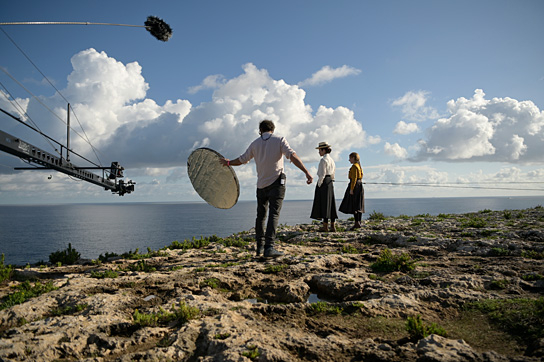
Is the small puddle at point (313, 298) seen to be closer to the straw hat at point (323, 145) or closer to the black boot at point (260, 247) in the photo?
the black boot at point (260, 247)

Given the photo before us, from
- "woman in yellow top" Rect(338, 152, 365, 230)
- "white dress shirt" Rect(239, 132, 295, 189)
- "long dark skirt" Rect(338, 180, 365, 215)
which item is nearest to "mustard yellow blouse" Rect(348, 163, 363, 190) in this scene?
"woman in yellow top" Rect(338, 152, 365, 230)

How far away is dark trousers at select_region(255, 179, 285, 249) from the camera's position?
8.05 m

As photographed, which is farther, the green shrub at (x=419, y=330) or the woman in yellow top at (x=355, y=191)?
the woman in yellow top at (x=355, y=191)

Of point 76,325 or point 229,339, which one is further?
point 76,325

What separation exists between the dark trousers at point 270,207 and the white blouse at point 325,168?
14.5ft

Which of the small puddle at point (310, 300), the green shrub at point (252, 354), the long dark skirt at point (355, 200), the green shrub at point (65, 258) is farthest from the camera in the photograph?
the long dark skirt at point (355, 200)

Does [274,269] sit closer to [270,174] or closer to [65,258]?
[270,174]

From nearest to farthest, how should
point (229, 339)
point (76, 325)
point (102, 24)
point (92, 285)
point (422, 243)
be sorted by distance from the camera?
point (229, 339)
point (76, 325)
point (92, 285)
point (422, 243)
point (102, 24)

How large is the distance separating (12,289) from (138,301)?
Answer: 9.61 ft

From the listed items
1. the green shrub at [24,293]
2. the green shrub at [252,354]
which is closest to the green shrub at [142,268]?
the green shrub at [24,293]

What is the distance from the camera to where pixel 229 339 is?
3.58 metres

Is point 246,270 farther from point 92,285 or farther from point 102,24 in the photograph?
point 102,24

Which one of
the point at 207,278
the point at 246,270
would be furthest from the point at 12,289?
the point at 246,270

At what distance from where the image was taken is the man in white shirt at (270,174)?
809cm
